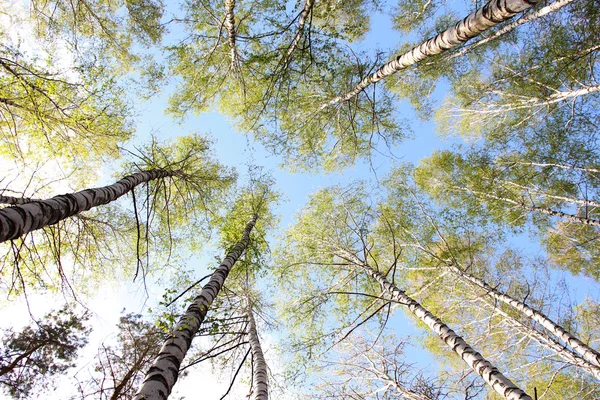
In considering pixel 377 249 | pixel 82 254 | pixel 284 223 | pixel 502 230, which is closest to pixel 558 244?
pixel 502 230

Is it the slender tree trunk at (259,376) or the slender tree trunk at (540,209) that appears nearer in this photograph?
the slender tree trunk at (259,376)

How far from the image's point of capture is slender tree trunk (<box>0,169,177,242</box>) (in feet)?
7.20

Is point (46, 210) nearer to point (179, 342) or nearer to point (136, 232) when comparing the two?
point (179, 342)

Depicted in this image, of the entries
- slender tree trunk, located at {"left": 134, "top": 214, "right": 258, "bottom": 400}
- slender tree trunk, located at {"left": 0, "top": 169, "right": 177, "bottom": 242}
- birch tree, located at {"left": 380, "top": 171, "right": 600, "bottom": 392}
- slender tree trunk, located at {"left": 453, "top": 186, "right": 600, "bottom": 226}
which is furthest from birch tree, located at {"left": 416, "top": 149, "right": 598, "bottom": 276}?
slender tree trunk, located at {"left": 0, "top": 169, "right": 177, "bottom": 242}

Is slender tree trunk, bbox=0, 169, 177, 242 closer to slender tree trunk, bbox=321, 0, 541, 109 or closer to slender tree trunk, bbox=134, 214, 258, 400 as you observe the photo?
slender tree trunk, bbox=134, 214, 258, 400

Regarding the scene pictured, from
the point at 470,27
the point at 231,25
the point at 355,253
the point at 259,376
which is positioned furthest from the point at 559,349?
the point at 231,25

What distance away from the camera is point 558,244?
9.67 meters

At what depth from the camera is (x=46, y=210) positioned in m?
2.62

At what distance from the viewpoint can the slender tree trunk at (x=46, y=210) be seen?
2195 mm

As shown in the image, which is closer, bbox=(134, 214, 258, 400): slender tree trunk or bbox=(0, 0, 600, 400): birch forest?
bbox=(134, 214, 258, 400): slender tree trunk

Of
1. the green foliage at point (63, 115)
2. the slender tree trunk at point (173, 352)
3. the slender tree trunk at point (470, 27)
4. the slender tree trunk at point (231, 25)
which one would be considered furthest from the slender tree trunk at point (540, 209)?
the green foliage at point (63, 115)

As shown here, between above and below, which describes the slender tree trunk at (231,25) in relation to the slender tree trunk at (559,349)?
above

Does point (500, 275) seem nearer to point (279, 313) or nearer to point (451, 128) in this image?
point (451, 128)

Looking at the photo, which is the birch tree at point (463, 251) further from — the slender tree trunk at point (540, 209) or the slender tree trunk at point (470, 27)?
the slender tree trunk at point (470, 27)
